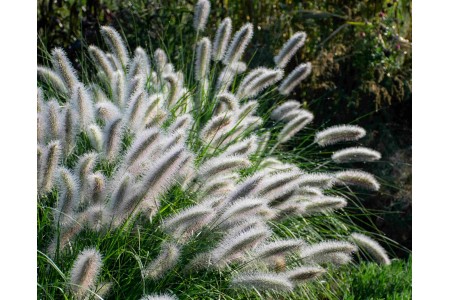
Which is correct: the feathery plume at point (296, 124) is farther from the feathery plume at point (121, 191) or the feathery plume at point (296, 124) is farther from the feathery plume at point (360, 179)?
the feathery plume at point (121, 191)

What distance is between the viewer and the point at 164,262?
229cm

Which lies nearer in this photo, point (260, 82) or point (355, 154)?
point (355, 154)

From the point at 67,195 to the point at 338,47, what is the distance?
347 centimetres

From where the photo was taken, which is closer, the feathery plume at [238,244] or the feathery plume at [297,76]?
the feathery plume at [238,244]

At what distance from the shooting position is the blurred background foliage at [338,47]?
197 inches

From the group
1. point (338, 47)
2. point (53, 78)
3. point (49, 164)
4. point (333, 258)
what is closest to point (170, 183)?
point (49, 164)

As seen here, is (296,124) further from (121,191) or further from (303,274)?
(121,191)

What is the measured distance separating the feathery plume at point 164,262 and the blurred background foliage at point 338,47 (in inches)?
108

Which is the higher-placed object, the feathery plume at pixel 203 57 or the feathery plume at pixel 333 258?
the feathery plume at pixel 203 57

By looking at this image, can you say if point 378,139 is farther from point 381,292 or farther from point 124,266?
point 124,266

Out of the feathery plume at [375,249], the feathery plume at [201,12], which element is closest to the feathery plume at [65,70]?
the feathery plume at [201,12]
